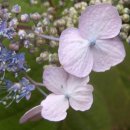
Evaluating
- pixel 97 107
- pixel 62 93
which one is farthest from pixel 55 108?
pixel 97 107

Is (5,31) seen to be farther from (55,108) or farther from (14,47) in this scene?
(55,108)

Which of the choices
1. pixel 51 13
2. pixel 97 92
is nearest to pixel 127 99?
pixel 97 92

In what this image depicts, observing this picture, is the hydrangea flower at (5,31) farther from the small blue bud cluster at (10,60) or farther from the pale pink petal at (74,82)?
the pale pink petal at (74,82)

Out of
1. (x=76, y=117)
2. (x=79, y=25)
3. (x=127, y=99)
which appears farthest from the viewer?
(x=127, y=99)

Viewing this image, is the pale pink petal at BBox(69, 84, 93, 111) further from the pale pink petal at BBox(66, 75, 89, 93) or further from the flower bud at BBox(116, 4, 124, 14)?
the flower bud at BBox(116, 4, 124, 14)

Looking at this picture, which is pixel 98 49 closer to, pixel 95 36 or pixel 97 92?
pixel 95 36

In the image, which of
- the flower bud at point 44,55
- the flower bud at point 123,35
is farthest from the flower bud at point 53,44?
the flower bud at point 123,35
